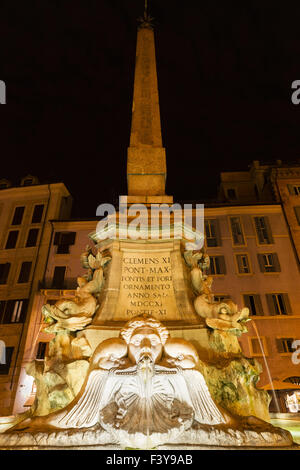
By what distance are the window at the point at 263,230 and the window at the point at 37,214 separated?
13.2m

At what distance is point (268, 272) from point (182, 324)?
53.5 feet

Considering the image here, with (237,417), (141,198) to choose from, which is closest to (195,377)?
(237,417)

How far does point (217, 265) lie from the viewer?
69.6 feet

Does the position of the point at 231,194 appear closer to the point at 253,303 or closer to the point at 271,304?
the point at 253,303

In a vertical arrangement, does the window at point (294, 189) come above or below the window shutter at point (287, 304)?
above

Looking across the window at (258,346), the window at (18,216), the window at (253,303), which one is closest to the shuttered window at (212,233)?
the window at (253,303)

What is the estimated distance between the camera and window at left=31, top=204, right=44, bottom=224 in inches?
947

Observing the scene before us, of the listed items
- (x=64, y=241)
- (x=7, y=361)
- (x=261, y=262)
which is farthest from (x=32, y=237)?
(x=261, y=262)

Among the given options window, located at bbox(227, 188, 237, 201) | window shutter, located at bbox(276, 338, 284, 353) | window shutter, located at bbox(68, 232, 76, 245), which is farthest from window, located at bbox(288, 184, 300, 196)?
window shutter, located at bbox(68, 232, 76, 245)

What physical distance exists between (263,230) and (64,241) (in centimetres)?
1166

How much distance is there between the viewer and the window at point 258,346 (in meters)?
18.0

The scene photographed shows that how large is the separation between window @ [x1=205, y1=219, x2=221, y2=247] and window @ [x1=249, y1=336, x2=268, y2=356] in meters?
5.83

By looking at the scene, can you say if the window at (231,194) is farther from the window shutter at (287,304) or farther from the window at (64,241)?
the window at (64,241)

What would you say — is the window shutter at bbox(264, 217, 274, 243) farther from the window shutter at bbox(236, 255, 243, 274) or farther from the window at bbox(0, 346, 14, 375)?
the window at bbox(0, 346, 14, 375)
